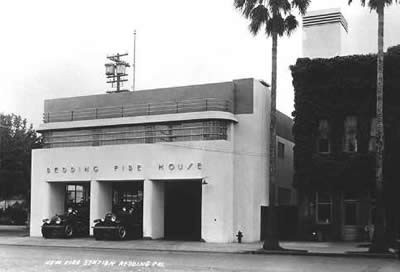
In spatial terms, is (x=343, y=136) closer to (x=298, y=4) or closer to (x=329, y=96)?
(x=329, y=96)

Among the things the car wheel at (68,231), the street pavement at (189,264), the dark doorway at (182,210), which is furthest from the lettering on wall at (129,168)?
the street pavement at (189,264)

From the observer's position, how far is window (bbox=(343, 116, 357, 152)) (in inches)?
1356

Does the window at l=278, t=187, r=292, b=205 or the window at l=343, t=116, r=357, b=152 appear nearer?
the window at l=343, t=116, r=357, b=152

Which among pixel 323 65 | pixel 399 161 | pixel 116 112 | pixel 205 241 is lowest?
pixel 205 241

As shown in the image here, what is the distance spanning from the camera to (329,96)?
3475 centimetres

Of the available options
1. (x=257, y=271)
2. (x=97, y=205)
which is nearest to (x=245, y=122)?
(x=97, y=205)

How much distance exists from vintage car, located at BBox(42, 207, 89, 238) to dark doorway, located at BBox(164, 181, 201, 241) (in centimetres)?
509

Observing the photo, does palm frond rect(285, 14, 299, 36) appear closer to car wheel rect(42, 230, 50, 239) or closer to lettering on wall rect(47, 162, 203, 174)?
lettering on wall rect(47, 162, 203, 174)

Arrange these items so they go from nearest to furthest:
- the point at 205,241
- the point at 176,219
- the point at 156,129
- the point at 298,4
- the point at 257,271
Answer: the point at 257,271, the point at 298,4, the point at 205,241, the point at 156,129, the point at 176,219

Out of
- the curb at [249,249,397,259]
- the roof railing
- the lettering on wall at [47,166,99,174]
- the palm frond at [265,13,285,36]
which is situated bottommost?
the curb at [249,249,397,259]

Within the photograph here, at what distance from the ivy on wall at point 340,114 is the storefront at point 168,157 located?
218 centimetres

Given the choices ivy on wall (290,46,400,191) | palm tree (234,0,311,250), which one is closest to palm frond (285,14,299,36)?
palm tree (234,0,311,250)

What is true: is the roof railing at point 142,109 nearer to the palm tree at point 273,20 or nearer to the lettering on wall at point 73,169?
the lettering on wall at point 73,169

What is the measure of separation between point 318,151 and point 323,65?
473 centimetres
